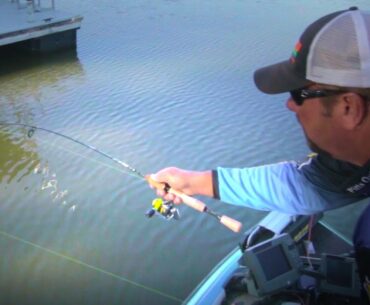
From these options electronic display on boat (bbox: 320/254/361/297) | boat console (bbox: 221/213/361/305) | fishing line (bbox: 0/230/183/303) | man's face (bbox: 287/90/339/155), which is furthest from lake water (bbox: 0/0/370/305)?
man's face (bbox: 287/90/339/155)

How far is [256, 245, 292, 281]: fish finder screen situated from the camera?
1.64 m

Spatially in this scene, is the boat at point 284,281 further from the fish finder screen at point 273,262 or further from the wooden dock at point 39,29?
the wooden dock at point 39,29

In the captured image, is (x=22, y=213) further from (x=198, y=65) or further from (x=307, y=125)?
(x=198, y=65)

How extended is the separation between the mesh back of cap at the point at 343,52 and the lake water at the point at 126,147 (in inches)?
82.7

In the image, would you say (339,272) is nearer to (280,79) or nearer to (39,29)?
(280,79)

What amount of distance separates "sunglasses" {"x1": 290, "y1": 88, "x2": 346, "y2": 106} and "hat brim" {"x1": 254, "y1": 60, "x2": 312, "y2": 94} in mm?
15

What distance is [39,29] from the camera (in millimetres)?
6898

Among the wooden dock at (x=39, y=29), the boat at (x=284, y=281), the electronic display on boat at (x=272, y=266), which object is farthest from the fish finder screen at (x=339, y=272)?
the wooden dock at (x=39, y=29)

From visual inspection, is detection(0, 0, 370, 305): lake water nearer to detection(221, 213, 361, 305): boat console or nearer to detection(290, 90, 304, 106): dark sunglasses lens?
detection(221, 213, 361, 305): boat console

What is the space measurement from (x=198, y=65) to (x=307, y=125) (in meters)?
5.47

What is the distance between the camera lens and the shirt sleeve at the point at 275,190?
1.37m

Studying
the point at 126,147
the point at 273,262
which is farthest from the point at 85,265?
the point at 273,262

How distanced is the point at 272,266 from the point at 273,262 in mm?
20

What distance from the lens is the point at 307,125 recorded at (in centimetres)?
113
